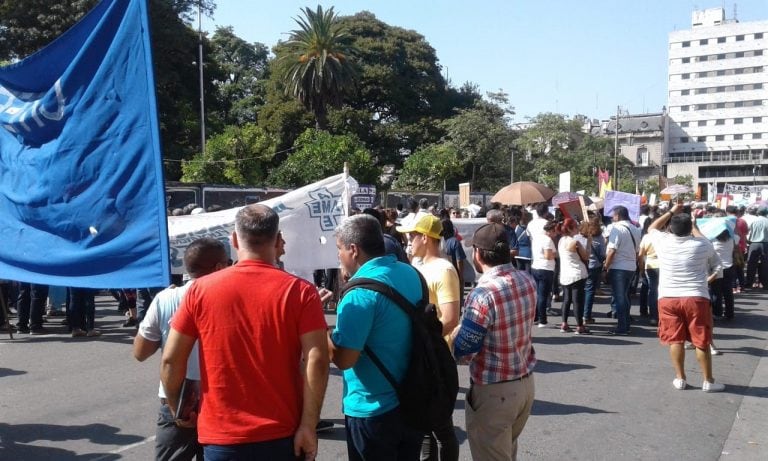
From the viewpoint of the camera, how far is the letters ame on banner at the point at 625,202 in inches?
569

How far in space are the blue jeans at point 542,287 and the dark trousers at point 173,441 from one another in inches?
292

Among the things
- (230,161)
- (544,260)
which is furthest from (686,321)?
(230,161)

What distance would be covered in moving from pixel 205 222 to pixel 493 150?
1442 inches

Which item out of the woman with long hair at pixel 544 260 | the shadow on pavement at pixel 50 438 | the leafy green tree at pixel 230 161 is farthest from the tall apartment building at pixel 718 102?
the shadow on pavement at pixel 50 438

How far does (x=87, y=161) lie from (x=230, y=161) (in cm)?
2943

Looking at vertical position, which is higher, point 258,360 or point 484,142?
point 484,142

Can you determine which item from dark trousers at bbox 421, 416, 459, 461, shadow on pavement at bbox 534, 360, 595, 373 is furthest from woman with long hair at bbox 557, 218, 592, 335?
dark trousers at bbox 421, 416, 459, 461

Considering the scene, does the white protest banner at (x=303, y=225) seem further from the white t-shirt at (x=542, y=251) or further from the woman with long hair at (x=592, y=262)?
the woman with long hair at (x=592, y=262)

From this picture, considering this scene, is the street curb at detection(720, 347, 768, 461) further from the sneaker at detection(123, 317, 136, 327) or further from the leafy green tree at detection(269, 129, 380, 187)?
the leafy green tree at detection(269, 129, 380, 187)

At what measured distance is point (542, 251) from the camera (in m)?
10.3

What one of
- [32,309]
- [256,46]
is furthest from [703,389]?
[256,46]

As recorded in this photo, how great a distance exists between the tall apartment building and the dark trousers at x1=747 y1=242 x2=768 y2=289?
83.4m

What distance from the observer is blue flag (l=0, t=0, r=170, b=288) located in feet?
12.9

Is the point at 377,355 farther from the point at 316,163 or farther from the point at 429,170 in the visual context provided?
the point at 429,170
